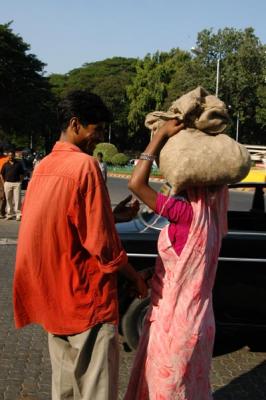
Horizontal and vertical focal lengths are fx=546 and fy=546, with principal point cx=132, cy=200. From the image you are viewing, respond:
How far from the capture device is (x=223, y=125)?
2.46 metres

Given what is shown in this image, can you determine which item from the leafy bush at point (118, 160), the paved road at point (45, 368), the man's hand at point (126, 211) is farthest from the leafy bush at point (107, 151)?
the man's hand at point (126, 211)

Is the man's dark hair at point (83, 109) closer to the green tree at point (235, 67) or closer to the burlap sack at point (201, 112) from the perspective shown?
the burlap sack at point (201, 112)

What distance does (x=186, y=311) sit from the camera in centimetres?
260

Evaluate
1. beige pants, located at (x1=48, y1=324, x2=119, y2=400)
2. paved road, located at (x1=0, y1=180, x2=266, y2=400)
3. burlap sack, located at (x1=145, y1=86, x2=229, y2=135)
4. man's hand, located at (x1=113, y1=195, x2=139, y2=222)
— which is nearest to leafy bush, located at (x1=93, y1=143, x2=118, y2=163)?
paved road, located at (x1=0, y1=180, x2=266, y2=400)

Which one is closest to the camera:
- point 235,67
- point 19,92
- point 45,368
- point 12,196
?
point 45,368

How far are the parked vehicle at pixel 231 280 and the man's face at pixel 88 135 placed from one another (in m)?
2.10

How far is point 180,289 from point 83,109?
0.95 metres

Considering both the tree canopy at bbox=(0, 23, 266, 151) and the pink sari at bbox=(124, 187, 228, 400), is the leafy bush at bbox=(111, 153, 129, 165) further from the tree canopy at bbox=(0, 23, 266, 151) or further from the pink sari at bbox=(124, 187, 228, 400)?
the pink sari at bbox=(124, 187, 228, 400)

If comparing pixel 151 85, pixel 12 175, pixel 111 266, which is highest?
pixel 151 85

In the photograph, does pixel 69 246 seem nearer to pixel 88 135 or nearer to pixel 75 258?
pixel 75 258

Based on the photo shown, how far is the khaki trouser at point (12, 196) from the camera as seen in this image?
42.8 ft

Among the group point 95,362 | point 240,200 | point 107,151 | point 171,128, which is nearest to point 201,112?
point 171,128

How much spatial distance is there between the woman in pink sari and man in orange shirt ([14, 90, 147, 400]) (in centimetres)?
21

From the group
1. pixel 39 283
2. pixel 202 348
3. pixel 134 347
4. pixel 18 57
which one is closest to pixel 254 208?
pixel 134 347
